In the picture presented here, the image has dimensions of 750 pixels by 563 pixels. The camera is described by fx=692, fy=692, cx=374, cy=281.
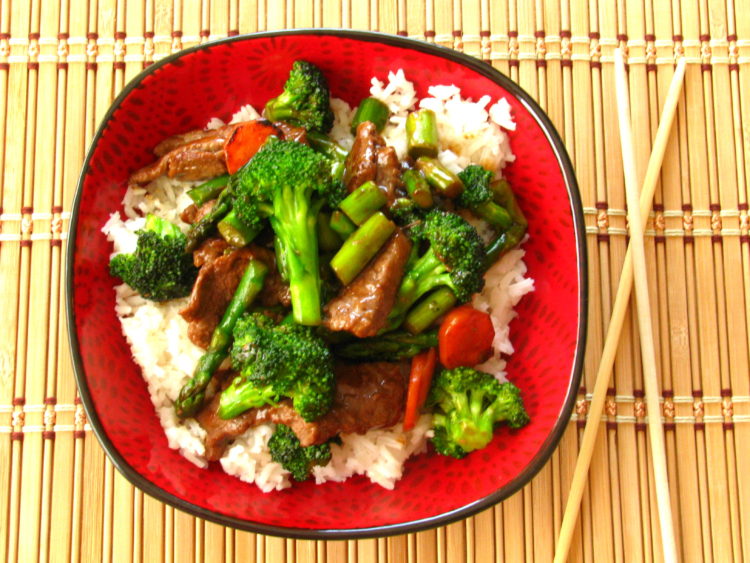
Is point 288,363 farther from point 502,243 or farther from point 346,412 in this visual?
point 502,243

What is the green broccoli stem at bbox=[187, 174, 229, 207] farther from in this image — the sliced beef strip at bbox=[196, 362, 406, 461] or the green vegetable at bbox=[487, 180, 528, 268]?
the green vegetable at bbox=[487, 180, 528, 268]

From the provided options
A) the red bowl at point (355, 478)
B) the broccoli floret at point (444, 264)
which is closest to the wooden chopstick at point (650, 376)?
the red bowl at point (355, 478)

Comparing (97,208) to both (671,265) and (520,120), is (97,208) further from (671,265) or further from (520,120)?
(671,265)

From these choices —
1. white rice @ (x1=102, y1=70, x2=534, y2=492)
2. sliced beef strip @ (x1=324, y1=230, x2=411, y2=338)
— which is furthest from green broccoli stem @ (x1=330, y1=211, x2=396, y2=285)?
white rice @ (x1=102, y1=70, x2=534, y2=492)

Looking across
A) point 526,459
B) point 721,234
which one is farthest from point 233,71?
point 721,234

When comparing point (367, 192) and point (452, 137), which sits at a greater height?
point (452, 137)

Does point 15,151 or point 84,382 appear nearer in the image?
point 84,382
